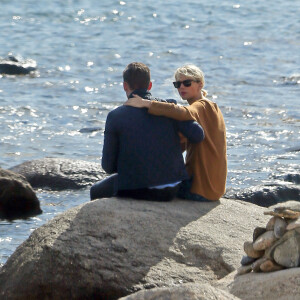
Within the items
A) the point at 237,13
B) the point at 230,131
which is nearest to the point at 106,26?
the point at 237,13

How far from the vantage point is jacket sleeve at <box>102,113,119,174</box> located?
676 centimetres

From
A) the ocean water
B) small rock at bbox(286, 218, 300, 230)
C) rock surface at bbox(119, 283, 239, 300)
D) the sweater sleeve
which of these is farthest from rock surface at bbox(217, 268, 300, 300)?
the ocean water

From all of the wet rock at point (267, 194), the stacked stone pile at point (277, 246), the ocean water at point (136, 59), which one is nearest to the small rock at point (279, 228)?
the stacked stone pile at point (277, 246)

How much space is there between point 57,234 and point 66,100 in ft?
29.5

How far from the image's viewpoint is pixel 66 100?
50.2 ft

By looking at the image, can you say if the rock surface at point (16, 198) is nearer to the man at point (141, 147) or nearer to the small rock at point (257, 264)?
the man at point (141, 147)

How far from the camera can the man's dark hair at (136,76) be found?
6.77 meters

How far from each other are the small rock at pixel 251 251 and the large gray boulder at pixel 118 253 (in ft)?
1.21

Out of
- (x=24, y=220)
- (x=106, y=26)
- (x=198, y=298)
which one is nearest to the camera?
(x=198, y=298)

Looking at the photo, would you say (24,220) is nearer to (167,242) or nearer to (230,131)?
(167,242)

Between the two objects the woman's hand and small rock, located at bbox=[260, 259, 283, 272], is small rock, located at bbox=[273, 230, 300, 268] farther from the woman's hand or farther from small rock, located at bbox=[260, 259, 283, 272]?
the woman's hand

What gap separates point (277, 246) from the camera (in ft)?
19.4

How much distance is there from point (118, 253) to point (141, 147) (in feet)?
2.81

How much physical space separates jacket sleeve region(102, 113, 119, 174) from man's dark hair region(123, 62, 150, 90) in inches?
11.3
